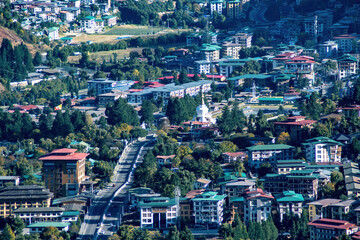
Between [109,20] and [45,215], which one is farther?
[109,20]

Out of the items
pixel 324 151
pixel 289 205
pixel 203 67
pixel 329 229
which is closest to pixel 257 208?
pixel 289 205

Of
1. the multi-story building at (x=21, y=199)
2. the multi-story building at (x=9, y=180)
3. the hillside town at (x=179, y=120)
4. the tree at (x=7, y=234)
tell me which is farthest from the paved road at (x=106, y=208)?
the multi-story building at (x=9, y=180)

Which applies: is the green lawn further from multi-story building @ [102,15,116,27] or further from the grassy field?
multi-story building @ [102,15,116,27]

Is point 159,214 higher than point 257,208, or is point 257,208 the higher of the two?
point 257,208

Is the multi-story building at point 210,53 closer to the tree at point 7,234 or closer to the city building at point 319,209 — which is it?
the city building at point 319,209

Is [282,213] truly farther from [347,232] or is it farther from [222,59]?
[222,59]

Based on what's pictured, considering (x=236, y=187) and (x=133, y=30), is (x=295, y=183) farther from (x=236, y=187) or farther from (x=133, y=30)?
(x=133, y=30)
